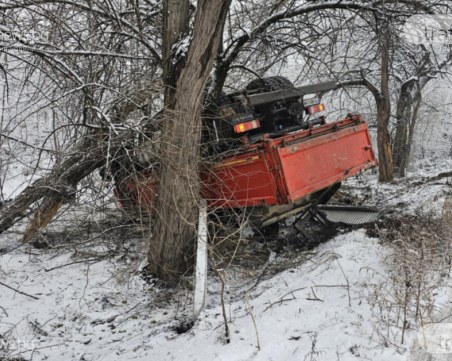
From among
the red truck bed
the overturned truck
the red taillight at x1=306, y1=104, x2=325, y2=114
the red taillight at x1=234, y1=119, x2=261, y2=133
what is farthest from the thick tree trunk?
the red taillight at x1=234, y1=119, x2=261, y2=133

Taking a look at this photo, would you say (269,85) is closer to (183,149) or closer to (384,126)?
(183,149)

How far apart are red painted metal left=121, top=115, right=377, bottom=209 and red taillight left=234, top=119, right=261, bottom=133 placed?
0.30 meters

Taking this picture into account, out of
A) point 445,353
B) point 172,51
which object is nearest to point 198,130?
point 172,51

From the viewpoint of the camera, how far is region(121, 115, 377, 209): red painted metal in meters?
5.21

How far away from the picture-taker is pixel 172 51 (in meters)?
5.00

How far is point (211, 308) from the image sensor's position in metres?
4.41

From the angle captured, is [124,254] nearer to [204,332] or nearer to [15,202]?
[15,202]

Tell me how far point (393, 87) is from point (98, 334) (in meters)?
15.7

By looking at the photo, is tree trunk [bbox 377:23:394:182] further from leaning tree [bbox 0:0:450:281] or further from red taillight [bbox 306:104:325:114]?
leaning tree [bbox 0:0:450:281]

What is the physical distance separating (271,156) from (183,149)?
1.11 meters

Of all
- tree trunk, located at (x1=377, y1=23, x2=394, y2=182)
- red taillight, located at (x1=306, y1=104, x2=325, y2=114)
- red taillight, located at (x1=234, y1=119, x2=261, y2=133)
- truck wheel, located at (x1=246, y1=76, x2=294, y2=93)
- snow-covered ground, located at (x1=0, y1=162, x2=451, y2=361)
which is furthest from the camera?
tree trunk, located at (x1=377, y1=23, x2=394, y2=182)

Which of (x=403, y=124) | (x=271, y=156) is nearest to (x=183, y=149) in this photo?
(x=271, y=156)

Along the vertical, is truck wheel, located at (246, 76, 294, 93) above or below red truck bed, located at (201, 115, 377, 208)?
above

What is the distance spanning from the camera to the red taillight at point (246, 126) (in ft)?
17.9
